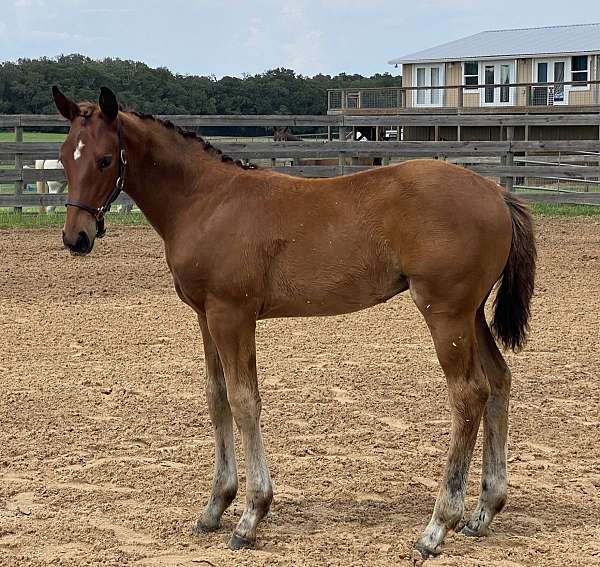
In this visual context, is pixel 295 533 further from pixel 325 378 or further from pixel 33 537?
pixel 325 378

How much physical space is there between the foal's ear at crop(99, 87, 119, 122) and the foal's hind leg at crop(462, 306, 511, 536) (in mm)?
1955

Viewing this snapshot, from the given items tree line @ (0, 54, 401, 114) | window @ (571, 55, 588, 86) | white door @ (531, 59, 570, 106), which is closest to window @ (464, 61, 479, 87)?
white door @ (531, 59, 570, 106)

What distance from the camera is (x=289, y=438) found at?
5590 millimetres

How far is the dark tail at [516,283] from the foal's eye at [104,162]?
183cm

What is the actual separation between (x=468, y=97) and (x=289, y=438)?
35643 mm

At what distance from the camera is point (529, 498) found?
15.3ft

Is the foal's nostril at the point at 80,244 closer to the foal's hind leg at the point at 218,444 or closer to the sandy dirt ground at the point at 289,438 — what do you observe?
the foal's hind leg at the point at 218,444

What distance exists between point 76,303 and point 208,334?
534 centimetres

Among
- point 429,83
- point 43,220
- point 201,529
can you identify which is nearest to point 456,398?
point 201,529

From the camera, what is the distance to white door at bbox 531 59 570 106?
36094 mm

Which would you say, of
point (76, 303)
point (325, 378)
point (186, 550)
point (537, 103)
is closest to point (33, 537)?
point (186, 550)

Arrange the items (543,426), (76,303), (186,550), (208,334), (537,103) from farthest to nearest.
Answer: (537,103)
(76,303)
(543,426)
(208,334)
(186,550)

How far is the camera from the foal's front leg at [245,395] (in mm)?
4168

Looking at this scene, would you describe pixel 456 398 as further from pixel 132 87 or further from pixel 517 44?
pixel 517 44
